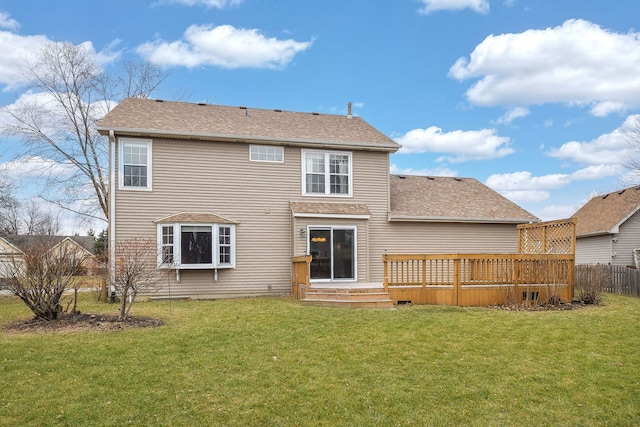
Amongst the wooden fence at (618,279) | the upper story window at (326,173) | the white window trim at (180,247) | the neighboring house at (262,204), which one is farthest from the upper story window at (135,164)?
the wooden fence at (618,279)

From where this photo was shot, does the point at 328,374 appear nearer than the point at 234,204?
Yes

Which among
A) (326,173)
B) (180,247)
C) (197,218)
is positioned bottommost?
(180,247)

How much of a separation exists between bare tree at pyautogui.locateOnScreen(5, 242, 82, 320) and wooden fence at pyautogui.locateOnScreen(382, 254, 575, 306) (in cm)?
706

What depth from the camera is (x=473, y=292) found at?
462 inches

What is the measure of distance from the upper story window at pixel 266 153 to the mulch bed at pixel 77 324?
6.80 meters

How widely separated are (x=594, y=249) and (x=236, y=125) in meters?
17.6

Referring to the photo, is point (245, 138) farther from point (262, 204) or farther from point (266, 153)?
point (262, 204)

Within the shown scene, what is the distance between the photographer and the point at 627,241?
67.9ft

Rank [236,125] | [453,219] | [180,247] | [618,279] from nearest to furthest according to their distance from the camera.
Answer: [180,247]
[236,125]
[453,219]
[618,279]

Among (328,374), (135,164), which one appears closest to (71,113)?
(135,164)

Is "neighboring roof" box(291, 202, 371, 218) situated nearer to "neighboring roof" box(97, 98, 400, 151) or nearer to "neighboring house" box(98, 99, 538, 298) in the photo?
"neighboring house" box(98, 99, 538, 298)

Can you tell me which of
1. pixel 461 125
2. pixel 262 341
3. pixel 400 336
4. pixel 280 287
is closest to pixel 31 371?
pixel 262 341

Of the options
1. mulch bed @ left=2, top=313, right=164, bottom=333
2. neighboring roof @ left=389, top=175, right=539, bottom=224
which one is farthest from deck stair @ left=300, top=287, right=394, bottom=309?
neighboring roof @ left=389, top=175, right=539, bottom=224

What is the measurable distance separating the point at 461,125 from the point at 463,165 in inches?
113
